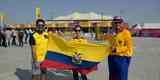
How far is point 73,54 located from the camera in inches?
398

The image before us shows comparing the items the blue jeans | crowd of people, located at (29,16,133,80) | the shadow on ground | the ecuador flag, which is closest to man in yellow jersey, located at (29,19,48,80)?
crowd of people, located at (29,16,133,80)

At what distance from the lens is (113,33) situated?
864cm

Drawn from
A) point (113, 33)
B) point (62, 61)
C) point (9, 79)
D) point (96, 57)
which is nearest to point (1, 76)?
point (9, 79)

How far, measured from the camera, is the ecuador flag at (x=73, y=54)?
9.96 m

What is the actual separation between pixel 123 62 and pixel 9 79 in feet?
15.1

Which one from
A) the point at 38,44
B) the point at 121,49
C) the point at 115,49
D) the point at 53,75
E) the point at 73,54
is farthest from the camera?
the point at 53,75

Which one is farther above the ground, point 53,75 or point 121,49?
point 121,49

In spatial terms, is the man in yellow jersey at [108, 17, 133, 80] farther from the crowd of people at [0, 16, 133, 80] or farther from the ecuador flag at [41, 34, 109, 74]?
the ecuador flag at [41, 34, 109, 74]

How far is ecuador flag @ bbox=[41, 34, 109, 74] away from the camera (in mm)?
9959

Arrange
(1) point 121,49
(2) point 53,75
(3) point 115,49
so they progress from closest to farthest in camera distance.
→ (1) point 121,49, (3) point 115,49, (2) point 53,75

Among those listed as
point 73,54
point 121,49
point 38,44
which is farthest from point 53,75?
Result: point 121,49

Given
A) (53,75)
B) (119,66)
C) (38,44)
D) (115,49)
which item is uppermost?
(38,44)

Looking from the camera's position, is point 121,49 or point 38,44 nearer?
point 121,49

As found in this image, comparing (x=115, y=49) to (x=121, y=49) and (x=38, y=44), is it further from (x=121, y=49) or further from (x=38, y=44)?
(x=38, y=44)
